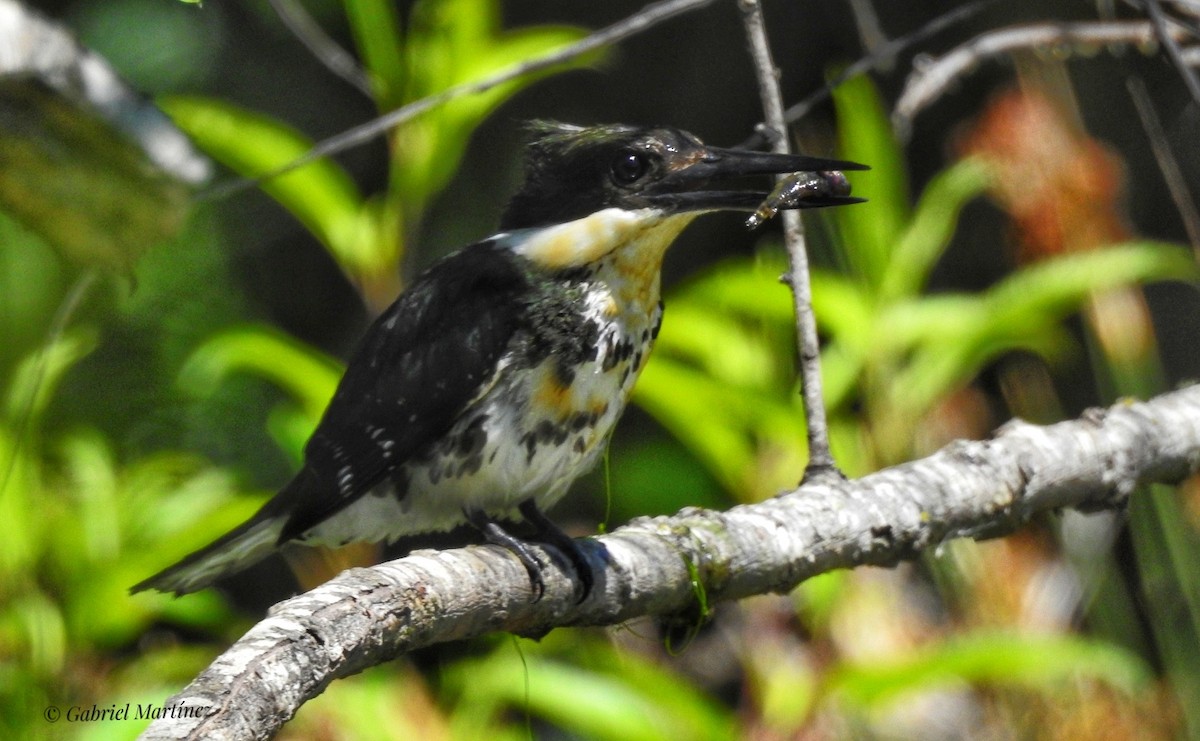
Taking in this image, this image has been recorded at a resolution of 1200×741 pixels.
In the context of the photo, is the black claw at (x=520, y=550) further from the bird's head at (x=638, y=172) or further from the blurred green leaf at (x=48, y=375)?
the blurred green leaf at (x=48, y=375)

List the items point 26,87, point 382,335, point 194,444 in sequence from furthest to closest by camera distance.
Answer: point 194,444 < point 382,335 < point 26,87

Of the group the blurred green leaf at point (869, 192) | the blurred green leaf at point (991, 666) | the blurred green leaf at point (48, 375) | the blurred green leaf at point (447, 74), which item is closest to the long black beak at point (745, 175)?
the blurred green leaf at point (447, 74)

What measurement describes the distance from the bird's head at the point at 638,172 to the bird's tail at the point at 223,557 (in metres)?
0.65

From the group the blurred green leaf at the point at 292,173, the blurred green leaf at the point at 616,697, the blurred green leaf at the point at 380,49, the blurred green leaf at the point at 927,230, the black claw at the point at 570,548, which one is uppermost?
the blurred green leaf at the point at 380,49

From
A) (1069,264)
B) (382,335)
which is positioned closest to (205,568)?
(382,335)

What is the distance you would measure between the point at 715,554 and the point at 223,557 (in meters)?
0.83

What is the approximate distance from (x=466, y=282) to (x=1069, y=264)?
1.23 metres

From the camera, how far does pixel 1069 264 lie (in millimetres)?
2664

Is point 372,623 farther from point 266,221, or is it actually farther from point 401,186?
point 266,221

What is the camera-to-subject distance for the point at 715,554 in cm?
188

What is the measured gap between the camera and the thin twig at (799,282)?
2.01 m

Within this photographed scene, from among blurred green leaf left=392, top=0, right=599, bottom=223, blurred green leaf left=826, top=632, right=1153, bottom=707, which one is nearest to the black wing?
blurred green leaf left=392, top=0, right=599, bottom=223

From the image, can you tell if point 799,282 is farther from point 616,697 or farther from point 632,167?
point 616,697

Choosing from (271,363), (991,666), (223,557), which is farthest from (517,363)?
(991,666)
